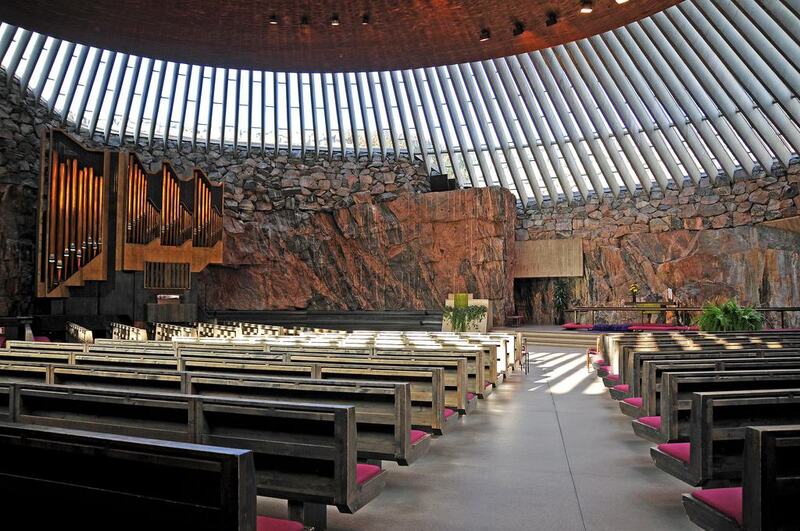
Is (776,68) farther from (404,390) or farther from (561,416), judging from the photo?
(404,390)

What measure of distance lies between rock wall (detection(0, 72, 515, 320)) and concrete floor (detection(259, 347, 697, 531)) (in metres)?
13.5

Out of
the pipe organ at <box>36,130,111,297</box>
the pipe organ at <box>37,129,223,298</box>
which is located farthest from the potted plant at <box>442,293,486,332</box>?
the pipe organ at <box>36,130,111,297</box>

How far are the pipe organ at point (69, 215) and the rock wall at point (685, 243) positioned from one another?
12.7 metres

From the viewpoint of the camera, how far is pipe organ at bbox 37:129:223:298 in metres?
12.3

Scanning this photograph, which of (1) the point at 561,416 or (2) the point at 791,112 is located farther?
(2) the point at 791,112

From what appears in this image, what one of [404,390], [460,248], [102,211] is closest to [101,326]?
[102,211]

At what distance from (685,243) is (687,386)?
15.7 meters

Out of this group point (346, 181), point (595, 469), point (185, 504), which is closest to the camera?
point (185, 504)

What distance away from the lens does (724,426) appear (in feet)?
8.39

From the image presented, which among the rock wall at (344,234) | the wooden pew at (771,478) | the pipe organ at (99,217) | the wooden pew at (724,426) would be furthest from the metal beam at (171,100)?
the wooden pew at (771,478)

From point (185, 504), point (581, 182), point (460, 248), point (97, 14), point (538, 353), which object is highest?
point (97, 14)

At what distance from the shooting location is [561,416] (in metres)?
5.14

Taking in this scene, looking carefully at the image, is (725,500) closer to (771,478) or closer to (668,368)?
(771,478)

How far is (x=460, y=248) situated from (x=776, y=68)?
9.45 meters
